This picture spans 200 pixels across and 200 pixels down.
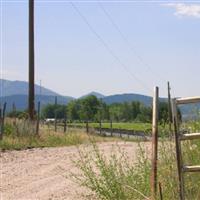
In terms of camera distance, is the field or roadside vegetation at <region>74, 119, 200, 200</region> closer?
roadside vegetation at <region>74, 119, 200, 200</region>

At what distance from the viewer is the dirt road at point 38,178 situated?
38.5 ft

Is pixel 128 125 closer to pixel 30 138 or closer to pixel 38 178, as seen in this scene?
pixel 30 138

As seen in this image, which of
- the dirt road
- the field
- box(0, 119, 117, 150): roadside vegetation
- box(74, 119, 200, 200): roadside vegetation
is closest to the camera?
box(74, 119, 200, 200): roadside vegetation

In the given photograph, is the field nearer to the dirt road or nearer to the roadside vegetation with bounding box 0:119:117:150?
the dirt road

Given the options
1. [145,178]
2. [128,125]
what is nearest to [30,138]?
[128,125]

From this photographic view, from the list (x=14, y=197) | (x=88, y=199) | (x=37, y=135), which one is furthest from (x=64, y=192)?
(x=37, y=135)

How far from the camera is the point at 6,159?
62.0ft

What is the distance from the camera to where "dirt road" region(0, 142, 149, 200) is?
1175 cm

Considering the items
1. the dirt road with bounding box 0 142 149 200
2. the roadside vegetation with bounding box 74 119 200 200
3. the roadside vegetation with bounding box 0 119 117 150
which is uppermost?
the roadside vegetation with bounding box 0 119 117 150

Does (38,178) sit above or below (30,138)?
below

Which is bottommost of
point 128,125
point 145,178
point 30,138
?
point 145,178

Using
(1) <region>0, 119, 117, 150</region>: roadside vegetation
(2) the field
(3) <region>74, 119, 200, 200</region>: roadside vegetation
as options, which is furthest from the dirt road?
(1) <region>0, 119, 117, 150</region>: roadside vegetation

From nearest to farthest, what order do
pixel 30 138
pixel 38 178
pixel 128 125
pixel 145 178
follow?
pixel 145 178 < pixel 38 178 < pixel 30 138 < pixel 128 125

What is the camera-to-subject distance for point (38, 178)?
14.1 m
